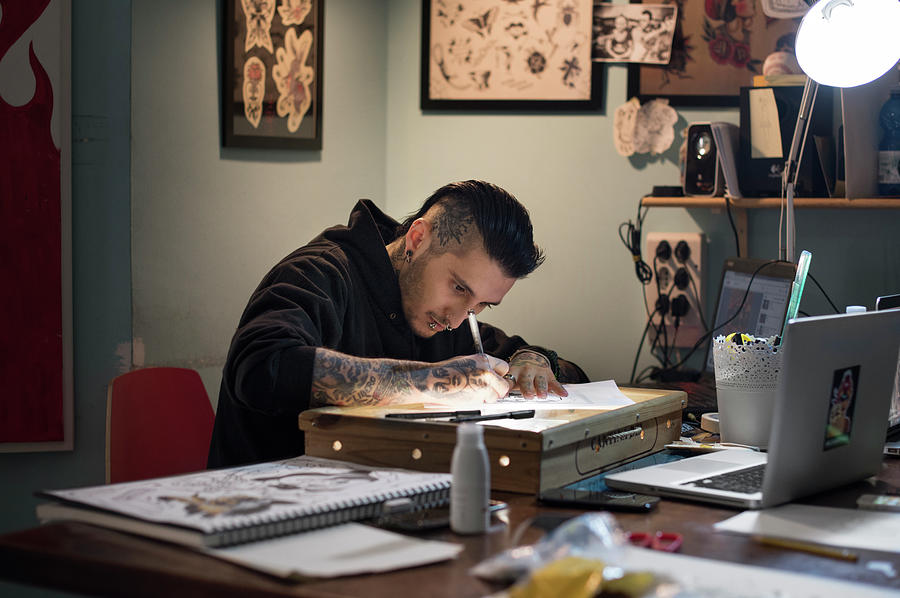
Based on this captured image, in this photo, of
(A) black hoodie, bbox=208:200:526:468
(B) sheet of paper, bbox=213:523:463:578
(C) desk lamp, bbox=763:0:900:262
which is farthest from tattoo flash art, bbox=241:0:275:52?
(B) sheet of paper, bbox=213:523:463:578

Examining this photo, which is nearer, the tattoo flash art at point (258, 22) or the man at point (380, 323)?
the man at point (380, 323)

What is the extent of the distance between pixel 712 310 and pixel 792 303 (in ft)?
4.96

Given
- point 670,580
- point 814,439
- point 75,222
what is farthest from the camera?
point 75,222

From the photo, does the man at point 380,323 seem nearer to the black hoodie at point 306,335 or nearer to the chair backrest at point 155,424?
the black hoodie at point 306,335

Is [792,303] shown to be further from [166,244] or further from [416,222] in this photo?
[166,244]

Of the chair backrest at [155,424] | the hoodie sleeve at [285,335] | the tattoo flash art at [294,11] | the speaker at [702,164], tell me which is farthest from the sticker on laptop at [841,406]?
the tattoo flash art at [294,11]

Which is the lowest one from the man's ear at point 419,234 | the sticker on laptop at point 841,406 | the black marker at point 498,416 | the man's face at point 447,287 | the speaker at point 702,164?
the black marker at point 498,416

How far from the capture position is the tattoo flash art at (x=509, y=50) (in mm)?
3352

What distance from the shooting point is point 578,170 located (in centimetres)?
338

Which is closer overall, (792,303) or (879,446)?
(879,446)

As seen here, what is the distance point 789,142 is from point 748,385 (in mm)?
1350

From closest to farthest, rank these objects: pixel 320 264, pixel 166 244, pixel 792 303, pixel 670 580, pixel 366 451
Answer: pixel 670 580 → pixel 366 451 → pixel 792 303 → pixel 320 264 → pixel 166 244

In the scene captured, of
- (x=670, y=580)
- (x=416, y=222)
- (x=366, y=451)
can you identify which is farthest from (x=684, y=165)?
(x=670, y=580)

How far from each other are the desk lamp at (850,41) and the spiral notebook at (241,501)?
1.45 metres
